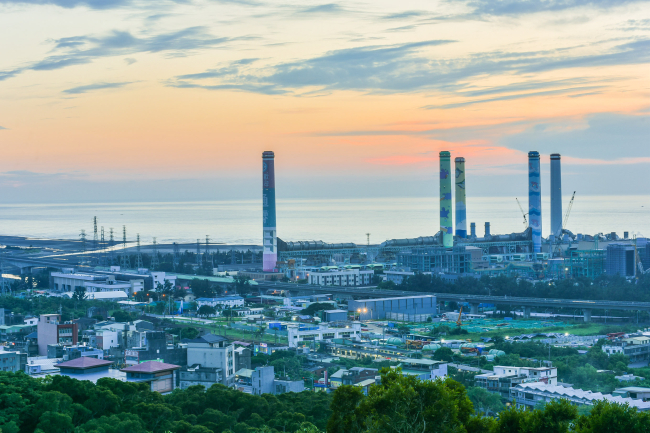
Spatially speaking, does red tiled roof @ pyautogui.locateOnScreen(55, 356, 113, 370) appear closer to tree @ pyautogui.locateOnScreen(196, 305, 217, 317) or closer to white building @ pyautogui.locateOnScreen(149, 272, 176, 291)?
tree @ pyautogui.locateOnScreen(196, 305, 217, 317)

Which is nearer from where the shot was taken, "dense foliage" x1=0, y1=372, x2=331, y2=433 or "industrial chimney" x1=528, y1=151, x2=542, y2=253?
"dense foliage" x1=0, y1=372, x2=331, y2=433

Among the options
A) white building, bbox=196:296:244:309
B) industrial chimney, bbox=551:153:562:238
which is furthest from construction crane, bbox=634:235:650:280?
white building, bbox=196:296:244:309

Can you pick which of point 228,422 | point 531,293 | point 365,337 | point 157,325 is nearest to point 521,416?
point 228,422

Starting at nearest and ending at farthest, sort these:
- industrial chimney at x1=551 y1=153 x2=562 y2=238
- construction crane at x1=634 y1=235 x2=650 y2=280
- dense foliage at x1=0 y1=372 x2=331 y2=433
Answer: dense foliage at x1=0 y1=372 x2=331 y2=433, construction crane at x1=634 y1=235 x2=650 y2=280, industrial chimney at x1=551 y1=153 x2=562 y2=238

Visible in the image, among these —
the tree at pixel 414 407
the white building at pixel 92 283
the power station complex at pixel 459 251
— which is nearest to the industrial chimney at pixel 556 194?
the power station complex at pixel 459 251

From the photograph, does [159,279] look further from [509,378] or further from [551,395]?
[551,395]

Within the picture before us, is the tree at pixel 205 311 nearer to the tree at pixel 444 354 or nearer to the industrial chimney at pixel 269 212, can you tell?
the tree at pixel 444 354

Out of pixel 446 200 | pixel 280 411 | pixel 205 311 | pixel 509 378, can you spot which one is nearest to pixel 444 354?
pixel 509 378
